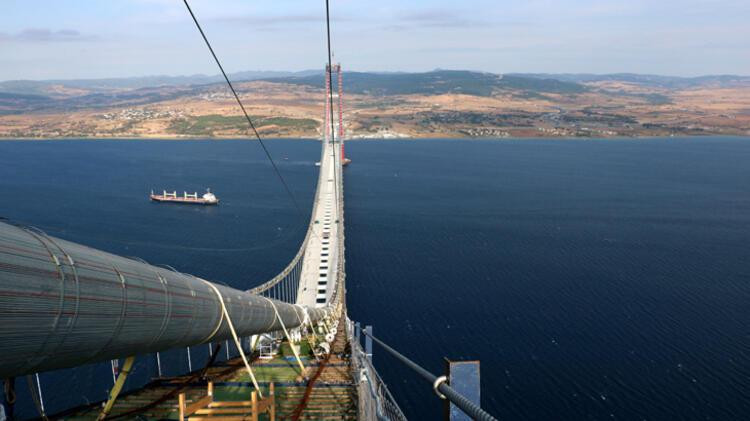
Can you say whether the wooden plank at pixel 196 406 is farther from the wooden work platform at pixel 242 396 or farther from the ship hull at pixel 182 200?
the ship hull at pixel 182 200

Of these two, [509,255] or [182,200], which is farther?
[182,200]

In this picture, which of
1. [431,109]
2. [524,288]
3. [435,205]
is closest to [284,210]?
[435,205]

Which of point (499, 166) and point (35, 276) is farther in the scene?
point (499, 166)

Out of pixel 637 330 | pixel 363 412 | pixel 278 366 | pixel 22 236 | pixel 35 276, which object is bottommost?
pixel 637 330

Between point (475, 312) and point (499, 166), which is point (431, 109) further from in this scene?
point (475, 312)

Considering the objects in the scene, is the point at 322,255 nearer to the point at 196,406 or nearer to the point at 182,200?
the point at 182,200

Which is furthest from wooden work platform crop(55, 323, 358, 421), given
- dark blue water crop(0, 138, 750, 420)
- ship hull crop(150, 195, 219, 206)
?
ship hull crop(150, 195, 219, 206)

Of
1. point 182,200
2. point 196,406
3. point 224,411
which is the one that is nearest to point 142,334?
point 196,406
